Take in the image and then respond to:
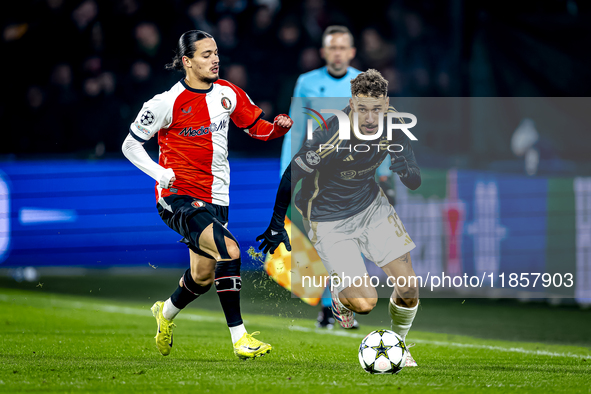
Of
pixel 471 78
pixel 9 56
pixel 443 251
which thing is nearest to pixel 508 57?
pixel 471 78

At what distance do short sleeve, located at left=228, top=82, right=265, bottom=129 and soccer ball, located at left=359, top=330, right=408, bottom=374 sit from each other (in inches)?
73.1

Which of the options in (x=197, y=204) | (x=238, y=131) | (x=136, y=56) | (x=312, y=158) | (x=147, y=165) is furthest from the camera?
(x=136, y=56)

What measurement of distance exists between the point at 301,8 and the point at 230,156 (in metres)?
2.71

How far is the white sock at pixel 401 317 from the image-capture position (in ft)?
15.6

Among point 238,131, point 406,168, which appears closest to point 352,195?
point 406,168

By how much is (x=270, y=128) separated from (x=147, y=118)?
0.90 metres

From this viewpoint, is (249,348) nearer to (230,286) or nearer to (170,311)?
(230,286)

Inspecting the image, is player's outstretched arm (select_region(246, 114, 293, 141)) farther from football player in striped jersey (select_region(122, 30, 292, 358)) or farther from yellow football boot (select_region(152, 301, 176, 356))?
yellow football boot (select_region(152, 301, 176, 356))

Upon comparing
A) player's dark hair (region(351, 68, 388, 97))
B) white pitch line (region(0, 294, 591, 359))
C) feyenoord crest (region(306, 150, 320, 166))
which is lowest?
white pitch line (region(0, 294, 591, 359))

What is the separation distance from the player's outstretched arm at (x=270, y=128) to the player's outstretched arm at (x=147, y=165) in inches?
33.8

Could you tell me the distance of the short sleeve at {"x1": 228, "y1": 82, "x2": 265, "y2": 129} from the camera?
527cm

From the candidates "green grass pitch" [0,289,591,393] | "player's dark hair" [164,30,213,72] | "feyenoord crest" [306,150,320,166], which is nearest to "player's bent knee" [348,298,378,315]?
"green grass pitch" [0,289,591,393]

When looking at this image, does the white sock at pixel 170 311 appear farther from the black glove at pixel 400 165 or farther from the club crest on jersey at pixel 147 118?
the black glove at pixel 400 165

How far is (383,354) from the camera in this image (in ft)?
14.0
